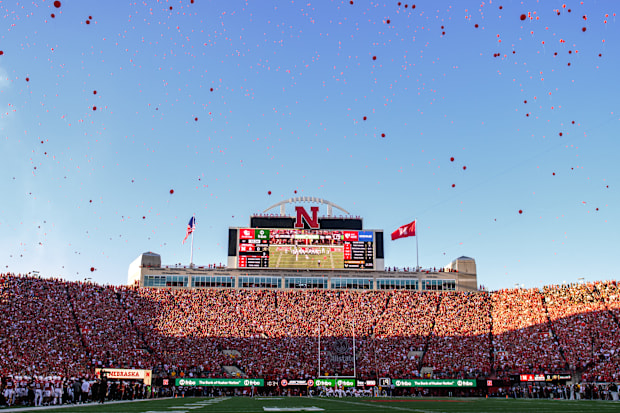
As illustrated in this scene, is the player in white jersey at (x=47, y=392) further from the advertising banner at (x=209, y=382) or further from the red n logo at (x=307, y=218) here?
the red n logo at (x=307, y=218)

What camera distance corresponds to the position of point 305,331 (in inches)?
2277

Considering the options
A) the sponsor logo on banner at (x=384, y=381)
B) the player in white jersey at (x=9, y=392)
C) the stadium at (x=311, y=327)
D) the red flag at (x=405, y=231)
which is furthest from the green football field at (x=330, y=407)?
the red flag at (x=405, y=231)

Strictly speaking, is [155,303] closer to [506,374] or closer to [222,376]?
[222,376]

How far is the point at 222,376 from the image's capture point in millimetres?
49656

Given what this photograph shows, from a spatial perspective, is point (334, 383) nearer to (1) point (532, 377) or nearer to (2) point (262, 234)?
(1) point (532, 377)

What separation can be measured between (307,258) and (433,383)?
2102cm

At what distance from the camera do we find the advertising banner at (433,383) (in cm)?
4844

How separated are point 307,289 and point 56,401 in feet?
136

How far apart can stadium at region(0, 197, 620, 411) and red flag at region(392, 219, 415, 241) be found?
2.23 m

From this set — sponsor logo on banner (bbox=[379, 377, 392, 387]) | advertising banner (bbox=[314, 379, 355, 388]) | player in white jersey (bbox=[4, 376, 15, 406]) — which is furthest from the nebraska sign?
player in white jersey (bbox=[4, 376, 15, 406])

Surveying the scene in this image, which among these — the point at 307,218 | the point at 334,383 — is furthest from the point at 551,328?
the point at 307,218

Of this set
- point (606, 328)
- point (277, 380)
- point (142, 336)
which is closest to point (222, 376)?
point (277, 380)

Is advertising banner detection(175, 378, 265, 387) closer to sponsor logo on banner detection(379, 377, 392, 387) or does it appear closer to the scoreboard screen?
sponsor logo on banner detection(379, 377, 392, 387)

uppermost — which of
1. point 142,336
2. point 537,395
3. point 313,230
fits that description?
point 313,230
